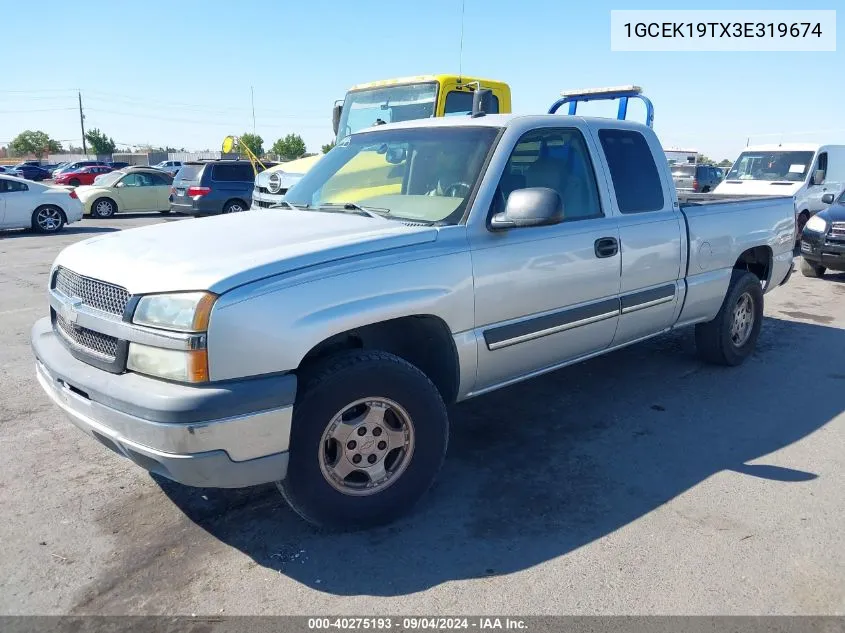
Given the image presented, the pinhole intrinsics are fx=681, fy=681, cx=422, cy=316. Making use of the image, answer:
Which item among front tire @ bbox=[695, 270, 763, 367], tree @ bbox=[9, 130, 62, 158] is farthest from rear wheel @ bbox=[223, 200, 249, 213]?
tree @ bbox=[9, 130, 62, 158]

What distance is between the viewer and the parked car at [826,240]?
31.7ft

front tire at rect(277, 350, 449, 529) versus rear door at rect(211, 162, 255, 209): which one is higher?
rear door at rect(211, 162, 255, 209)

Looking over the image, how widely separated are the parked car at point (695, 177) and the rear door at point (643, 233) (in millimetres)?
14629

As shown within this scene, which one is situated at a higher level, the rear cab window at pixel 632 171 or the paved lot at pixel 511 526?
the rear cab window at pixel 632 171

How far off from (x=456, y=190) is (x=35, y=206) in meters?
14.6

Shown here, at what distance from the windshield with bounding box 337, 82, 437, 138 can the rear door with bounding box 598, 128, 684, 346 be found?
4845 millimetres

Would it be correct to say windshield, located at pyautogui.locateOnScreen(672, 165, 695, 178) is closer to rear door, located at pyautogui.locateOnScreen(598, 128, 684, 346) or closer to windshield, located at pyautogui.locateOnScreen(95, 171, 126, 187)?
windshield, located at pyautogui.locateOnScreen(95, 171, 126, 187)

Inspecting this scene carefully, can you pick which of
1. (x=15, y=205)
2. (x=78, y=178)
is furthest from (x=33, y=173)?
(x=15, y=205)

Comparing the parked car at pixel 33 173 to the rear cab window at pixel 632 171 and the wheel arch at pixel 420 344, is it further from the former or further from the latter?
the wheel arch at pixel 420 344

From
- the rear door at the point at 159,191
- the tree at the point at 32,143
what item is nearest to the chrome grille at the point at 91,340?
the rear door at the point at 159,191

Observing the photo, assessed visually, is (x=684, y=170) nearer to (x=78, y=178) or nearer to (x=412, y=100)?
(x=412, y=100)

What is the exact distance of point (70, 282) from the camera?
129 inches

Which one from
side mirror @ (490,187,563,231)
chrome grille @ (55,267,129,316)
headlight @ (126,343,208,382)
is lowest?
headlight @ (126,343,208,382)

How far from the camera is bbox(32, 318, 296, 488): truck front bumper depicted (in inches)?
103
